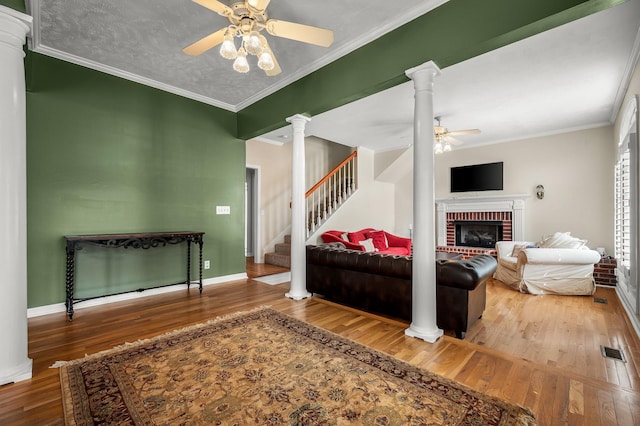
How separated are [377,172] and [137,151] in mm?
5399

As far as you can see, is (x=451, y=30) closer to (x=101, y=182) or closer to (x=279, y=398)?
(x=279, y=398)

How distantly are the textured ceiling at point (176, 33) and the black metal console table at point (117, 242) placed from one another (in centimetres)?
207

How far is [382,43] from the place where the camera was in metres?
2.80

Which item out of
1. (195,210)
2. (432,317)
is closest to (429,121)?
(432,317)

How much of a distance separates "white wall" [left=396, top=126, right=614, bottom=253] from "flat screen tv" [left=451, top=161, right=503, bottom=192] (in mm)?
133

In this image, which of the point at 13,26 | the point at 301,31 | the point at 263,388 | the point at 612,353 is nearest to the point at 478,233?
the point at 612,353

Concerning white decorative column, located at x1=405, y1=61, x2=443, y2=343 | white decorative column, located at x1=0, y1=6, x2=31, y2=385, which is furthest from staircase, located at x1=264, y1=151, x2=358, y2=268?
white decorative column, located at x1=0, y1=6, x2=31, y2=385

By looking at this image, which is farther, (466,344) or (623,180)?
(623,180)

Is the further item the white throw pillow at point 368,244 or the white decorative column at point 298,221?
the white throw pillow at point 368,244

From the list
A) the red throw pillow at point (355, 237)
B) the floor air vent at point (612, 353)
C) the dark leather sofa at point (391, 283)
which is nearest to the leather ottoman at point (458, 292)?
the dark leather sofa at point (391, 283)

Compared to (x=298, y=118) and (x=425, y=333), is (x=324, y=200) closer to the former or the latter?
(x=298, y=118)

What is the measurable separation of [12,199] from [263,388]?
2.09 metres

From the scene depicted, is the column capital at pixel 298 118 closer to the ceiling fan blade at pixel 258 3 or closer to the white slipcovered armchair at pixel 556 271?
the ceiling fan blade at pixel 258 3

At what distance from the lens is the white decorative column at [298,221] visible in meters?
3.85
